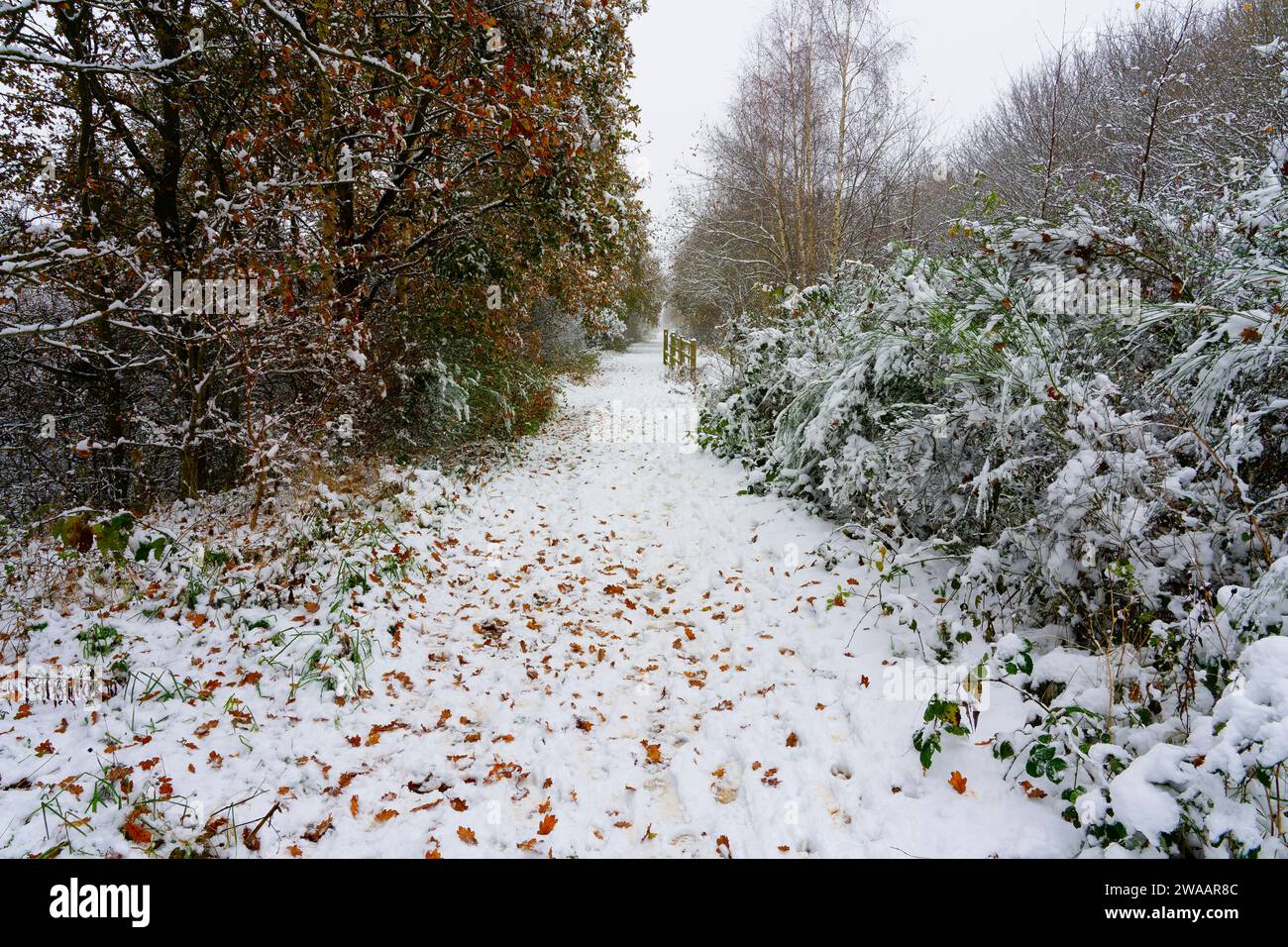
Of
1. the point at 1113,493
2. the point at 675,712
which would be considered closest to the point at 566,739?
the point at 675,712

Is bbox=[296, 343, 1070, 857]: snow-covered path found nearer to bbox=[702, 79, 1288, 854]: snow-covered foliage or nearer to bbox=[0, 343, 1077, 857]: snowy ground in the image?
bbox=[0, 343, 1077, 857]: snowy ground

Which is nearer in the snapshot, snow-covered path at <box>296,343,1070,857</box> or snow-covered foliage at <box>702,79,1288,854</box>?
snow-covered foliage at <box>702,79,1288,854</box>

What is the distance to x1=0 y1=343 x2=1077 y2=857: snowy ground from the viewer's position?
2.66 m

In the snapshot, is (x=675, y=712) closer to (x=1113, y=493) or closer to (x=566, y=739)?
(x=566, y=739)

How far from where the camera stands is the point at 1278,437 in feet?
10.1

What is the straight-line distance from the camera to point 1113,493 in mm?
3102

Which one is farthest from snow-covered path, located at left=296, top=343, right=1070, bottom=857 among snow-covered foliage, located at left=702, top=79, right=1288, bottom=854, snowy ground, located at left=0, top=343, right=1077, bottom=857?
snow-covered foliage, located at left=702, top=79, right=1288, bottom=854

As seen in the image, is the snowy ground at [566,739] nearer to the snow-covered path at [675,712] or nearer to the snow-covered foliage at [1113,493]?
the snow-covered path at [675,712]

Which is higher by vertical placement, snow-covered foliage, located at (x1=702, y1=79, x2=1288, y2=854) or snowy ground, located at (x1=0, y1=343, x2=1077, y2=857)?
snow-covered foliage, located at (x1=702, y1=79, x2=1288, y2=854)

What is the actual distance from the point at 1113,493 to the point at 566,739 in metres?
3.24

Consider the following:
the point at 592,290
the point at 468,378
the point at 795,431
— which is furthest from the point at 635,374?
the point at 795,431

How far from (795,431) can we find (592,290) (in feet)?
17.6

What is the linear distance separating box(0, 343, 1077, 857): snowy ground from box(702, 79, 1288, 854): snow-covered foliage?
37cm

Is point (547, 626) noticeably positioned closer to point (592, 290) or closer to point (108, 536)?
point (108, 536)
